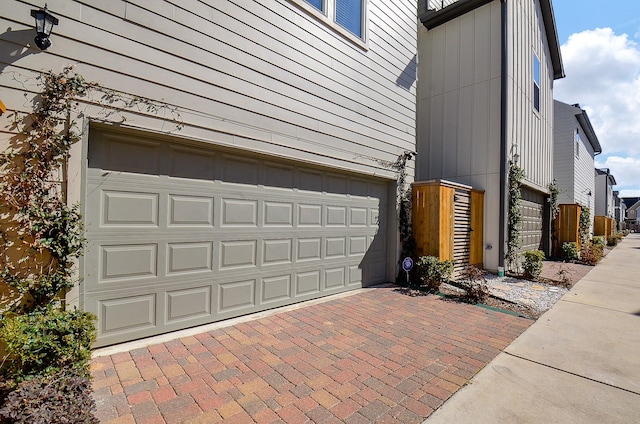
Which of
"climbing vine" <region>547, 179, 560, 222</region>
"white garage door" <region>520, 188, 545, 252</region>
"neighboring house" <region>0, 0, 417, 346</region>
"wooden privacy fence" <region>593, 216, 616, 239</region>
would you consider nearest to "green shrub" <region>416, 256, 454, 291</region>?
"neighboring house" <region>0, 0, 417, 346</region>

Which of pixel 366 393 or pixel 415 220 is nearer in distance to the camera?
pixel 366 393

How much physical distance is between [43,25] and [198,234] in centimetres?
228

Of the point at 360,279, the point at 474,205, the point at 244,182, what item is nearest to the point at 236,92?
the point at 244,182

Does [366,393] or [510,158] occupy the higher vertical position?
[510,158]

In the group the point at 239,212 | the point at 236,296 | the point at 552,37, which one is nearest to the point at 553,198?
the point at 552,37

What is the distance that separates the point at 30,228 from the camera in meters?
2.50

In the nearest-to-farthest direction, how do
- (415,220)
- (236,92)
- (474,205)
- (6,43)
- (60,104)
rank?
(6,43) < (60,104) < (236,92) < (415,220) < (474,205)

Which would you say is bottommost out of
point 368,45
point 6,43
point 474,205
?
point 474,205

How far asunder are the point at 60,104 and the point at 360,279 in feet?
16.1

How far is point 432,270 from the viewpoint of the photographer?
5.88m

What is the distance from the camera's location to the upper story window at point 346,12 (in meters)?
4.95

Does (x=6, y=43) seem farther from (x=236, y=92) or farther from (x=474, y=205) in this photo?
(x=474, y=205)

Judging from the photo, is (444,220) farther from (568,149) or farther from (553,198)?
(568,149)

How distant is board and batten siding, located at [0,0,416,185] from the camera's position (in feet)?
9.09
